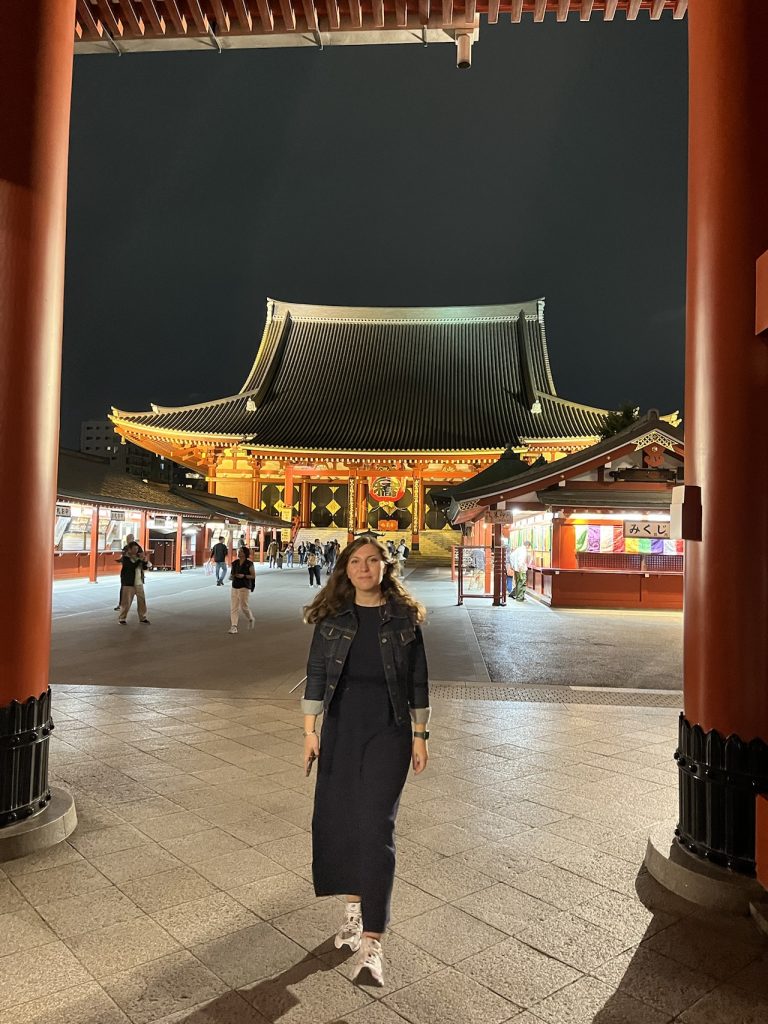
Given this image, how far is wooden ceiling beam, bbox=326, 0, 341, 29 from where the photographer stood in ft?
15.5

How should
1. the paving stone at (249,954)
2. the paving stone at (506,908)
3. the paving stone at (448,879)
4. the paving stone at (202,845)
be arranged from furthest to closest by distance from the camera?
the paving stone at (202,845), the paving stone at (448,879), the paving stone at (506,908), the paving stone at (249,954)

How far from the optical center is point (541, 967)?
2467 mm

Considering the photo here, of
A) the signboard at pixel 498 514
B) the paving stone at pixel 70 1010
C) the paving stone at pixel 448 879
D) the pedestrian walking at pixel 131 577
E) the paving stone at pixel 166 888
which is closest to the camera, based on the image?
the paving stone at pixel 70 1010

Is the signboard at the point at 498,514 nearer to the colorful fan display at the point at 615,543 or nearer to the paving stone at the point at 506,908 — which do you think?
the colorful fan display at the point at 615,543

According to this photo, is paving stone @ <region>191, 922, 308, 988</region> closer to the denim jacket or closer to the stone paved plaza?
the stone paved plaza

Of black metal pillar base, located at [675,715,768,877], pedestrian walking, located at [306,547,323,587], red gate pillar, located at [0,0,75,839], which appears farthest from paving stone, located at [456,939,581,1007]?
pedestrian walking, located at [306,547,323,587]

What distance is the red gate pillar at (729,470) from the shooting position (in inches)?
120

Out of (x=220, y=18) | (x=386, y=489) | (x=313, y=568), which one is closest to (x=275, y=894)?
(x=220, y=18)

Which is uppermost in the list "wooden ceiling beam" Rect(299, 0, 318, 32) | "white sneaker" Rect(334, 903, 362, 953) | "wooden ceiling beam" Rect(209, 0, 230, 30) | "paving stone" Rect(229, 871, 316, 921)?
"wooden ceiling beam" Rect(209, 0, 230, 30)

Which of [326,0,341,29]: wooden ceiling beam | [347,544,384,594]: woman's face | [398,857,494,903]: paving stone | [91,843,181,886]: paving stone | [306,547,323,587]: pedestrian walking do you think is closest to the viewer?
[347,544,384,594]: woman's face

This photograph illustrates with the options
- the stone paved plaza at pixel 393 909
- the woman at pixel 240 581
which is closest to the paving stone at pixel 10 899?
the stone paved plaza at pixel 393 909

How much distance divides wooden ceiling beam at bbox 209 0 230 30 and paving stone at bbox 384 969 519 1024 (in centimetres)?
576

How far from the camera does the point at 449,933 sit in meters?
2.67

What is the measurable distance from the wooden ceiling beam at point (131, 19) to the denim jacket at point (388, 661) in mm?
4719
